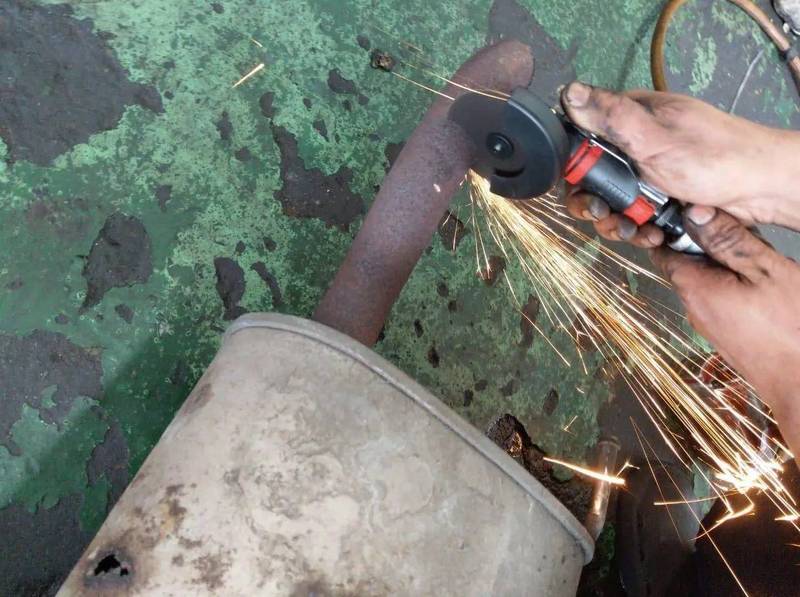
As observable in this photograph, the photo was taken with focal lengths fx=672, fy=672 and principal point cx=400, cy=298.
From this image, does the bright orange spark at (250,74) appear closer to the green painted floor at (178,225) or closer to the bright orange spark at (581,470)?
the green painted floor at (178,225)

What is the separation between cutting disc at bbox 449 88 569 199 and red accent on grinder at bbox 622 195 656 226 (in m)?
0.22

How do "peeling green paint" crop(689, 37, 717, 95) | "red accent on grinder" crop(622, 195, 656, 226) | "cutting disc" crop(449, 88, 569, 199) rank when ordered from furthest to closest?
"peeling green paint" crop(689, 37, 717, 95) < "red accent on grinder" crop(622, 195, 656, 226) < "cutting disc" crop(449, 88, 569, 199)

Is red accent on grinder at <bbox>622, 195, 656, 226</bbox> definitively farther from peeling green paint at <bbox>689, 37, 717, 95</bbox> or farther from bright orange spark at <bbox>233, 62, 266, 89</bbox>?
peeling green paint at <bbox>689, 37, 717, 95</bbox>

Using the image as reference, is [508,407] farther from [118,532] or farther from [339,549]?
[118,532]

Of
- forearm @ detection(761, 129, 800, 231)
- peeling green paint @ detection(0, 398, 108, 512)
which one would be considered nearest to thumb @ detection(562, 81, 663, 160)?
forearm @ detection(761, 129, 800, 231)

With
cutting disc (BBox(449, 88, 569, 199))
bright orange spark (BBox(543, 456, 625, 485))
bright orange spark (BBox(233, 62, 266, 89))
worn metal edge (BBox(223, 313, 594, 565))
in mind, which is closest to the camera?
worn metal edge (BBox(223, 313, 594, 565))

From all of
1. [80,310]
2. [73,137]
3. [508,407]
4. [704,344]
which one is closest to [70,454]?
[80,310]

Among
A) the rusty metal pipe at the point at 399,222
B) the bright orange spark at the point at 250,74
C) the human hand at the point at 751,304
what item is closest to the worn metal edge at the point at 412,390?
the rusty metal pipe at the point at 399,222

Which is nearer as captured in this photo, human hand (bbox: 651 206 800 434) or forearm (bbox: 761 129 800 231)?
human hand (bbox: 651 206 800 434)

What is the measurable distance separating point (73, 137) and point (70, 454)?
25.4 inches

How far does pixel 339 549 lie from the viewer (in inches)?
35.4

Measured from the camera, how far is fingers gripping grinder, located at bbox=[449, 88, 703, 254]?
115 cm

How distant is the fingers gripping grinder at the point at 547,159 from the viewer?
3.77 feet

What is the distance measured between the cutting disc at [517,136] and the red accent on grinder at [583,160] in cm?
5
